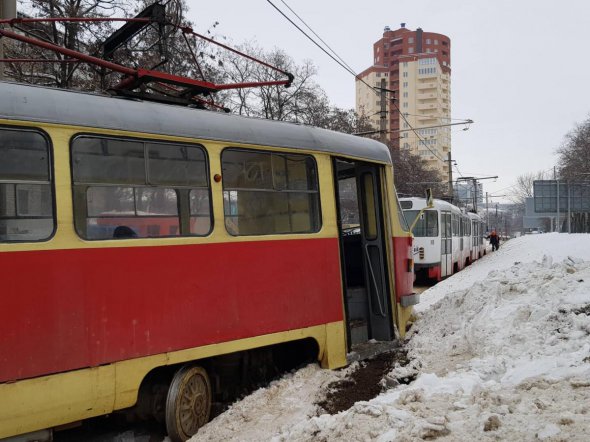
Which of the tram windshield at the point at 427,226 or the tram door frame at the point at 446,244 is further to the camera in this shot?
the tram door frame at the point at 446,244

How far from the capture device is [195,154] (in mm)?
4945

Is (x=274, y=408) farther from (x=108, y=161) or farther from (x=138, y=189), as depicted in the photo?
(x=108, y=161)

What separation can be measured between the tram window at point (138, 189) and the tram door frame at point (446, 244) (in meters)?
15.8

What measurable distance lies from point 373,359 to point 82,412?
148 inches

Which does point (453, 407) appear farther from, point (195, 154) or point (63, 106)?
point (63, 106)

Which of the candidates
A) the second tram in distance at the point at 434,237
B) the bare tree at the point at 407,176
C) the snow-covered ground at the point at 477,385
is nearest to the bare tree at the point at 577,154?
the bare tree at the point at 407,176

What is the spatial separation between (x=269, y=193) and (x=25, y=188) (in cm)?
235

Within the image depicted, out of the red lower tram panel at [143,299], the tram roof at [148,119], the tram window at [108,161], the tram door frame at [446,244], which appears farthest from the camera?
the tram door frame at [446,244]

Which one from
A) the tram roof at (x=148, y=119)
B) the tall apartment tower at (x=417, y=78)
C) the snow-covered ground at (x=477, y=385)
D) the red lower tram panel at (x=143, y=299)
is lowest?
the snow-covered ground at (x=477, y=385)

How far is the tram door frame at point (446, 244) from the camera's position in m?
19.6

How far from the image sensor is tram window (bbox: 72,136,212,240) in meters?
4.22

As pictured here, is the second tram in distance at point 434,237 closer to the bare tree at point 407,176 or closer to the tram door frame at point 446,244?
the tram door frame at point 446,244

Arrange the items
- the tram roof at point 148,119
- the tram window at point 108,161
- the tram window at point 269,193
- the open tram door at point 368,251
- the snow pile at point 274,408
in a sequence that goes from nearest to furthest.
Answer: the tram roof at point 148,119 → the tram window at point 108,161 → the snow pile at point 274,408 → the tram window at point 269,193 → the open tram door at point 368,251

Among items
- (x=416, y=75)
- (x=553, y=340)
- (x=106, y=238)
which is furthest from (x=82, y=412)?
(x=416, y=75)
